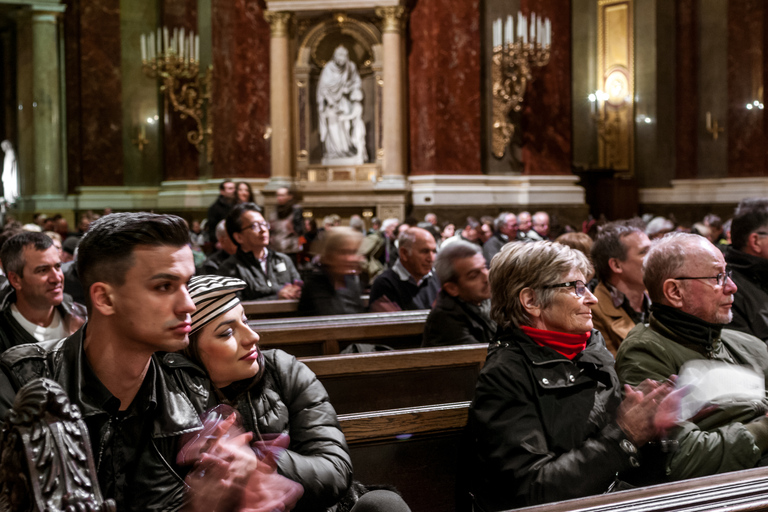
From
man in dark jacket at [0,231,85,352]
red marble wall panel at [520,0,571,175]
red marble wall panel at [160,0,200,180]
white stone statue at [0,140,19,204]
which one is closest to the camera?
man in dark jacket at [0,231,85,352]

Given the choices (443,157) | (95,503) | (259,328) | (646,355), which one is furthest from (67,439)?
(443,157)

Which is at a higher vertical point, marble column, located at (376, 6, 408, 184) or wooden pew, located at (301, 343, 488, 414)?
marble column, located at (376, 6, 408, 184)

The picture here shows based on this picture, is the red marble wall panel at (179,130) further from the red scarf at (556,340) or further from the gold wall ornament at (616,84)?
the red scarf at (556,340)

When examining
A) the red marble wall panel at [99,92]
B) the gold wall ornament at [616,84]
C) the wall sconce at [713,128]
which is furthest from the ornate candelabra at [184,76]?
the wall sconce at [713,128]

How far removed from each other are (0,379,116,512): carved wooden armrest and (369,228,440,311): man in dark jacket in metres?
3.96

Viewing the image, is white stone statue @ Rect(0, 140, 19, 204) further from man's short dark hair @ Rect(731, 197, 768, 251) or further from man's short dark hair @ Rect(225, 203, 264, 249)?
man's short dark hair @ Rect(731, 197, 768, 251)

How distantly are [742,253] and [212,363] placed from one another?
3.09m

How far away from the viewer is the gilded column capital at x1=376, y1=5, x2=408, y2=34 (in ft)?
37.8

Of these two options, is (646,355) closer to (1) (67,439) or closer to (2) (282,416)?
(2) (282,416)

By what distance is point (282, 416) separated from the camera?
7.51ft

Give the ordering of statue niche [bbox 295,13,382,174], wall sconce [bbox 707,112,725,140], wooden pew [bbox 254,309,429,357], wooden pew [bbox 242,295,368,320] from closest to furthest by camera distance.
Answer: wooden pew [bbox 254,309,429,357], wooden pew [bbox 242,295,368,320], statue niche [bbox 295,13,382,174], wall sconce [bbox 707,112,725,140]

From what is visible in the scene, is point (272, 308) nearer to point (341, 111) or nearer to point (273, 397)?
point (273, 397)

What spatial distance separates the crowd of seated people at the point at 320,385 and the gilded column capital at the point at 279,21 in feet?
28.6

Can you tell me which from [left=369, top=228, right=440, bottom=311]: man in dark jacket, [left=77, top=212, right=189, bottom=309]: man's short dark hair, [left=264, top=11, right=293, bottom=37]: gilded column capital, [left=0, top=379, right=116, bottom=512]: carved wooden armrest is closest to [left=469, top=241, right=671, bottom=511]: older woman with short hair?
[left=77, top=212, right=189, bottom=309]: man's short dark hair
